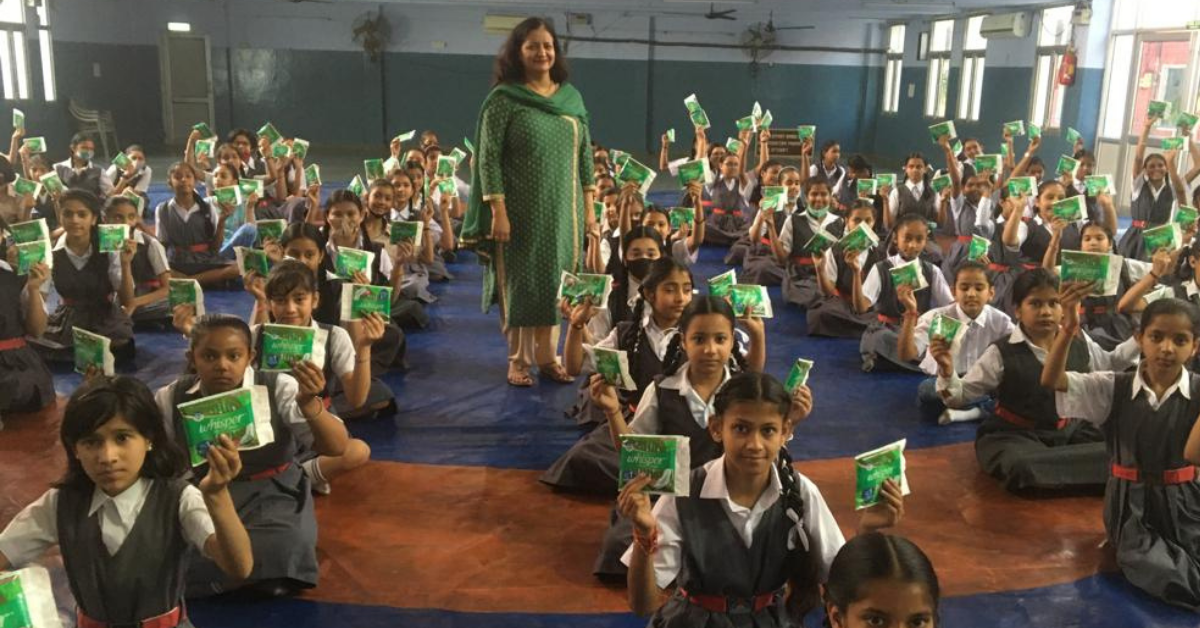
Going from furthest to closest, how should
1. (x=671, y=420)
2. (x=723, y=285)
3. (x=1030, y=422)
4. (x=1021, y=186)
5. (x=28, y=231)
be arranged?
(x=1021, y=186)
(x=28, y=231)
(x=1030, y=422)
(x=723, y=285)
(x=671, y=420)

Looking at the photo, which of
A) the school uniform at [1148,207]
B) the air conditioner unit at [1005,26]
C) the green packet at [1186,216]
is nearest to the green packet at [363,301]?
the green packet at [1186,216]

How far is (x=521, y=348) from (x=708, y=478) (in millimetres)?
2859

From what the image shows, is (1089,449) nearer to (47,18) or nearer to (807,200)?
(807,200)

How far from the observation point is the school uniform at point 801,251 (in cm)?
668

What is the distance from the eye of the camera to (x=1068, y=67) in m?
11.7

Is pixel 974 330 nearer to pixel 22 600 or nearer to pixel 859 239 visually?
pixel 859 239

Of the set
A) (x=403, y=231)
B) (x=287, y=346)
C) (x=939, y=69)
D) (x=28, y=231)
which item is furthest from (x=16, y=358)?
(x=939, y=69)

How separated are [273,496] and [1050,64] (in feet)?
40.2

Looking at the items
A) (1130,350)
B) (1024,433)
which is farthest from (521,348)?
A: (1130,350)

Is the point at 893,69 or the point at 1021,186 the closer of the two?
the point at 1021,186

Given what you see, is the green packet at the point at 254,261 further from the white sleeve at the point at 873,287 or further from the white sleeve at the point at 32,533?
the white sleeve at the point at 873,287

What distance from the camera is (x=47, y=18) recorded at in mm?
13633

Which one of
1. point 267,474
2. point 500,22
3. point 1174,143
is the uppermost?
point 500,22

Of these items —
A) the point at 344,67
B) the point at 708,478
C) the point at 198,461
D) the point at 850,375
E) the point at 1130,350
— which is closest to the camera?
the point at 198,461
